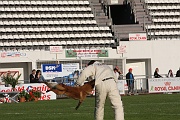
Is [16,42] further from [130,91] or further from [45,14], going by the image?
[130,91]

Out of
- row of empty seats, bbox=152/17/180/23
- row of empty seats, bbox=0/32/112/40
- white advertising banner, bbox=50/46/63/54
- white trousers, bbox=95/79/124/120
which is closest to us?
white trousers, bbox=95/79/124/120

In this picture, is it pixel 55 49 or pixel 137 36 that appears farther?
pixel 137 36

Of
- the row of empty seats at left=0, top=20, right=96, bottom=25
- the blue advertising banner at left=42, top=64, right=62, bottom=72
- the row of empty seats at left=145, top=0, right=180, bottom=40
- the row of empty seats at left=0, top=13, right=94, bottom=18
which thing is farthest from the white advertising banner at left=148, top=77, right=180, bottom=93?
the row of empty seats at left=0, top=13, right=94, bottom=18

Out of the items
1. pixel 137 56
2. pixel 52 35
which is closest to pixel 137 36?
pixel 137 56

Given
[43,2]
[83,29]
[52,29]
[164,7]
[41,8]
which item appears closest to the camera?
[52,29]

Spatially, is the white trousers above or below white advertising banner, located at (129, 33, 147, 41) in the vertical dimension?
below

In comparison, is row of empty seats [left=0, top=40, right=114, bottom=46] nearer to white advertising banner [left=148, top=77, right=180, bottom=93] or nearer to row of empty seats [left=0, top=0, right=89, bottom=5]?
row of empty seats [left=0, top=0, right=89, bottom=5]

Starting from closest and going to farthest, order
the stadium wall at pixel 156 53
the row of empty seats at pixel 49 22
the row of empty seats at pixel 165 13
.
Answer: the stadium wall at pixel 156 53 < the row of empty seats at pixel 49 22 < the row of empty seats at pixel 165 13

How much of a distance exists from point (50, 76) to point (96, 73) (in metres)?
29.1

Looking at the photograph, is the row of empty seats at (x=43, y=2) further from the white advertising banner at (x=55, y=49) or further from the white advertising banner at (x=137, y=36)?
the white advertising banner at (x=55, y=49)

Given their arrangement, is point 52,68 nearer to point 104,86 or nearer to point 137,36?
point 137,36

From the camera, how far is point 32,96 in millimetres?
35156

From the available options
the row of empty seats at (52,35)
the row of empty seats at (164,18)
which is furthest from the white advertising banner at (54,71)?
the row of empty seats at (164,18)

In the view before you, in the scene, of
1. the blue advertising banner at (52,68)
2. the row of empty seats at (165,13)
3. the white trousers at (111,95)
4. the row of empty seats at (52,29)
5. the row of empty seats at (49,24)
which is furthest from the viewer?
the row of empty seats at (165,13)
